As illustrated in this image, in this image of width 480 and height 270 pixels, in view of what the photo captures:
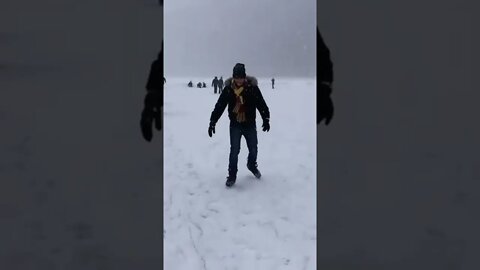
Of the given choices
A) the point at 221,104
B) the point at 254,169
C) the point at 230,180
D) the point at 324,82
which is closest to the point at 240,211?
the point at 230,180

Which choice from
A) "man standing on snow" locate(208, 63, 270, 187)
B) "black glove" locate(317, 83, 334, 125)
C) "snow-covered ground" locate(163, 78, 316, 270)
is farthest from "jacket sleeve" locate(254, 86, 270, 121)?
"snow-covered ground" locate(163, 78, 316, 270)

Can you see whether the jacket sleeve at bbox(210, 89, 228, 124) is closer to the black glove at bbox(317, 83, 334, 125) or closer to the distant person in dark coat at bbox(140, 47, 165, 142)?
the distant person in dark coat at bbox(140, 47, 165, 142)

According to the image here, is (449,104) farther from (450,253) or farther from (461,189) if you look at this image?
(450,253)

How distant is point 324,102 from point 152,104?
219 centimetres

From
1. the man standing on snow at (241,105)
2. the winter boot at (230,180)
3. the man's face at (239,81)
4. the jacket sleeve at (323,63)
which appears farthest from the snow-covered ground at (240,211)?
the jacket sleeve at (323,63)

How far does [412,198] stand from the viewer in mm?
5363

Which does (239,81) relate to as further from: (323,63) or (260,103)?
(323,63)

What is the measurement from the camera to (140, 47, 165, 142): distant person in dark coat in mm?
4793

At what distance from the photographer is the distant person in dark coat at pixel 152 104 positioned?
4793mm

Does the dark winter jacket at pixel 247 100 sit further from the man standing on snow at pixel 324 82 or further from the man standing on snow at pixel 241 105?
the man standing on snow at pixel 324 82

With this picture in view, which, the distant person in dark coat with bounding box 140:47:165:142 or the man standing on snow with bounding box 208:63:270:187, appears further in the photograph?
the man standing on snow with bounding box 208:63:270:187

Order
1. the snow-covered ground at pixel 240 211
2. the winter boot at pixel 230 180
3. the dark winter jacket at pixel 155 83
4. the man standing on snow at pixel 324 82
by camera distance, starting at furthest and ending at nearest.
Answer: the winter boot at pixel 230 180
the man standing on snow at pixel 324 82
the dark winter jacket at pixel 155 83
the snow-covered ground at pixel 240 211

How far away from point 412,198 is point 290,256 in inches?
81.3

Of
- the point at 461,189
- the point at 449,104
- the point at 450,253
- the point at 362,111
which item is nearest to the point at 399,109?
the point at 362,111
